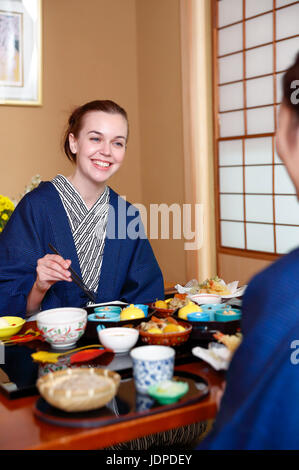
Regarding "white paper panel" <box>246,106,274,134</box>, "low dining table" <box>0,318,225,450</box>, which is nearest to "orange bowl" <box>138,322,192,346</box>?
"low dining table" <box>0,318,225,450</box>

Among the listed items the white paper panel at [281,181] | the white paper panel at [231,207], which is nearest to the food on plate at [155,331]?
the white paper panel at [281,181]

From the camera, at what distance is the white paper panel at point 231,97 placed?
426 cm

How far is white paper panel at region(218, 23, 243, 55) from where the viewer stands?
4.20 m

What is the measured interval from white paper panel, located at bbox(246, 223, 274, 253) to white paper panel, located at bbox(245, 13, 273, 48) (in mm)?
1388

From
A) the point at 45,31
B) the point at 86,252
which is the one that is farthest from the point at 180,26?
the point at 86,252

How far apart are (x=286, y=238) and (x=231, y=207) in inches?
25.2

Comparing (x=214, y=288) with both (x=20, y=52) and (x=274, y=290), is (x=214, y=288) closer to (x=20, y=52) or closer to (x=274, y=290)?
(x=274, y=290)

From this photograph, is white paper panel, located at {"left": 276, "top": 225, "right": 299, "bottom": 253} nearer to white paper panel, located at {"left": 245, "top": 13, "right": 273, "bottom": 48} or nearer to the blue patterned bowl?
white paper panel, located at {"left": 245, "top": 13, "right": 273, "bottom": 48}

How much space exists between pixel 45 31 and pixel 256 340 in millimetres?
4418

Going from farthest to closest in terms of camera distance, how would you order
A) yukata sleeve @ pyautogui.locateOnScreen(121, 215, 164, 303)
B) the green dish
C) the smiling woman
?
yukata sleeve @ pyautogui.locateOnScreen(121, 215, 164, 303) < the smiling woman < the green dish

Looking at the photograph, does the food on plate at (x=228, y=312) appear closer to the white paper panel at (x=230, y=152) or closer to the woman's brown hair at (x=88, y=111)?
the woman's brown hair at (x=88, y=111)

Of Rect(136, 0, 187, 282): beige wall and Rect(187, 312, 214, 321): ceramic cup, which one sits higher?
Rect(136, 0, 187, 282): beige wall

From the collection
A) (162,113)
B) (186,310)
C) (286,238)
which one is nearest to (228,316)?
(186,310)
